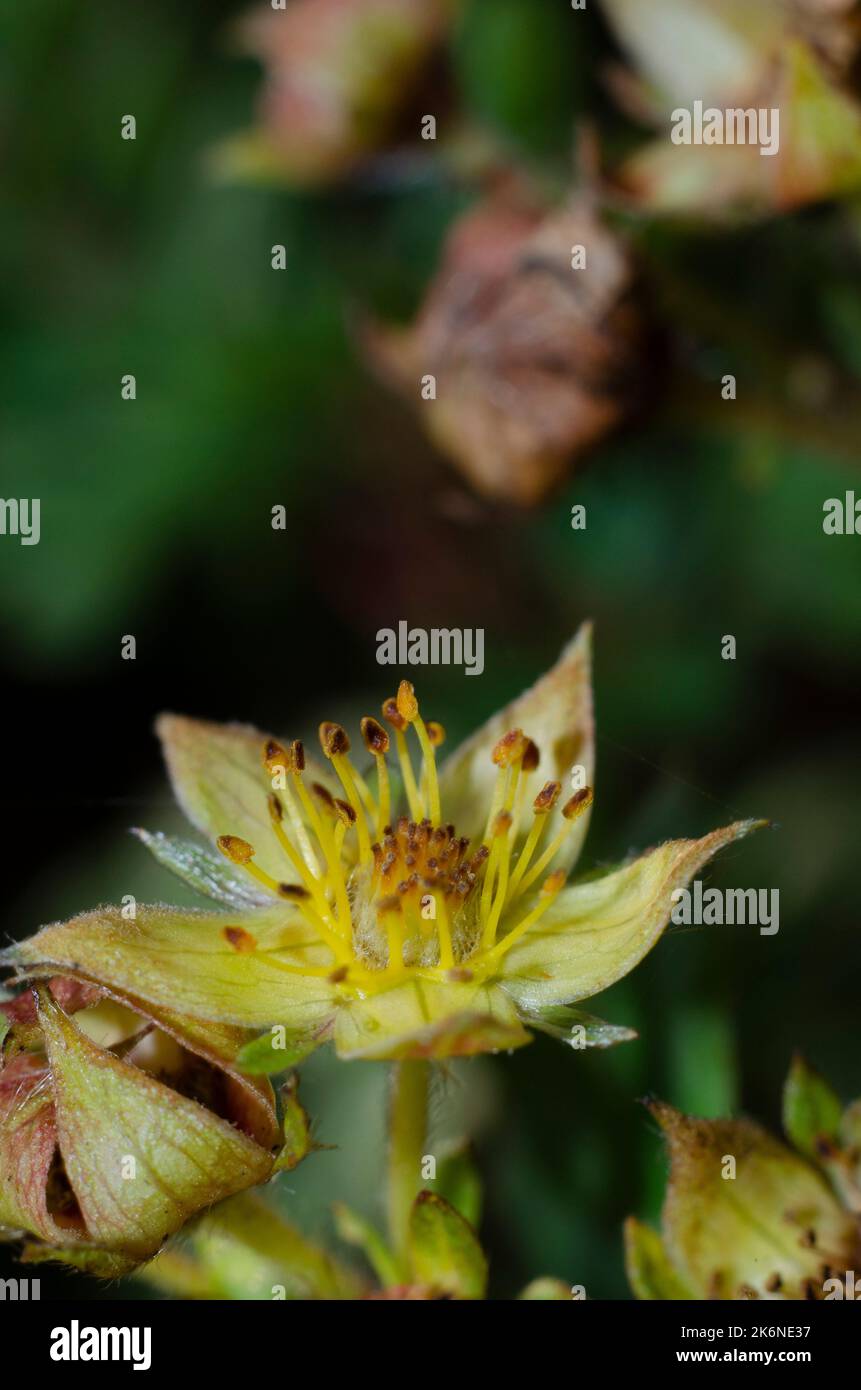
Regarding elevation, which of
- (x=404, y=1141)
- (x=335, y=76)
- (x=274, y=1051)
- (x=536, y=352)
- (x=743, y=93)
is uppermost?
(x=335, y=76)

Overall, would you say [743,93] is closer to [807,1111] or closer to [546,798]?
[546,798]

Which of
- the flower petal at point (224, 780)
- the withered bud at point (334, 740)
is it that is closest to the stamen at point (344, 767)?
the withered bud at point (334, 740)

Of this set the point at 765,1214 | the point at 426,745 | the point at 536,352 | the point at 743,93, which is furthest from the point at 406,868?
the point at 743,93

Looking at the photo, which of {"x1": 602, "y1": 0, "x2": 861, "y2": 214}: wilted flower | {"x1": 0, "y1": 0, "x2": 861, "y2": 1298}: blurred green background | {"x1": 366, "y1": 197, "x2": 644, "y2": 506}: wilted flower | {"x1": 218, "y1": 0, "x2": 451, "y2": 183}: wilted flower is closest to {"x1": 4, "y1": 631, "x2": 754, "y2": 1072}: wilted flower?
{"x1": 0, "y1": 0, "x2": 861, "y2": 1298}: blurred green background

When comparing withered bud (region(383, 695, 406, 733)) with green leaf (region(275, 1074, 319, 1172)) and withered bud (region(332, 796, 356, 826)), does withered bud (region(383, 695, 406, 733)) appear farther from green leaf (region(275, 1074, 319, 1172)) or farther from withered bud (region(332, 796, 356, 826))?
green leaf (region(275, 1074, 319, 1172))

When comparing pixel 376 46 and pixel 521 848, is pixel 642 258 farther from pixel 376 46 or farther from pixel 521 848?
pixel 521 848

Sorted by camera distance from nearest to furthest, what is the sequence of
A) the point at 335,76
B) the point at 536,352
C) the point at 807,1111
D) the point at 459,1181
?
the point at 807,1111
the point at 459,1181
the point at 536,352
the point at 335,76

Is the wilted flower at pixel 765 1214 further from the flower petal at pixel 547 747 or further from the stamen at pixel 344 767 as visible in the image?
the stamen at pixel 344 767
